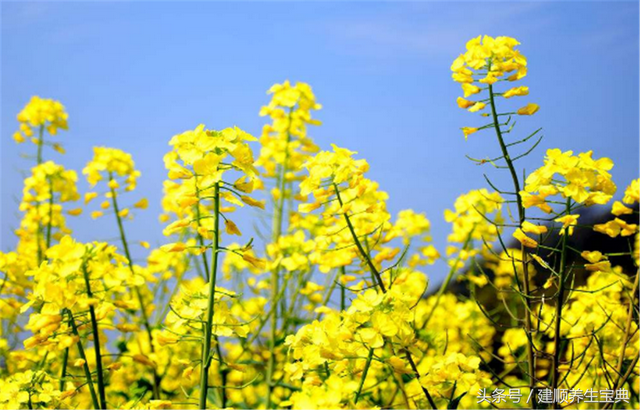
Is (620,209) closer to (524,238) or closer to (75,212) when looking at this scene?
(524,238)

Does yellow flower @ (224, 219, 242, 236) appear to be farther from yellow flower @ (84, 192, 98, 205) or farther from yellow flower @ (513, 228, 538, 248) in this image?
yellow flower @ (84, 192, 98, 205)

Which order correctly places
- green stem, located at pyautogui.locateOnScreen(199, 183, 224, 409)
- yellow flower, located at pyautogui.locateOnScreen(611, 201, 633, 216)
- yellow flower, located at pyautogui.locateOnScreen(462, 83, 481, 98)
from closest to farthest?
green stem, located at pyautogui.locateOnScreen(199, 183, 224, 409) < yellow flower, located at pyautogui.locateOnScreen(462, 83, 481, 98) < yellow flower, located at pyautogui.locateOnScreen(611, 201, 633, 216)

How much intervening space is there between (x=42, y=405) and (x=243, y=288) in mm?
1791

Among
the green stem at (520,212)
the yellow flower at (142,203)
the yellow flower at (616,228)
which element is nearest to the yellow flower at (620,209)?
the yellow flower at (616,228)

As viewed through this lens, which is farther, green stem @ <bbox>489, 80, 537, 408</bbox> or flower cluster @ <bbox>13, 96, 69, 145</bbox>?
flower cluster @ <bbox>13, 96, 69, 145</bbox>

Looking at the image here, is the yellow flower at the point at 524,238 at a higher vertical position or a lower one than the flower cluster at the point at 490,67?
lower

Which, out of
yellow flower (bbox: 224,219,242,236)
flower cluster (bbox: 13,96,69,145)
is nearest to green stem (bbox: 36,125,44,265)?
flower cluster (bbox: 13,96,69,145)

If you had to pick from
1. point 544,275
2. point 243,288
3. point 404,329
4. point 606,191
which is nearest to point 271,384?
point 243,288

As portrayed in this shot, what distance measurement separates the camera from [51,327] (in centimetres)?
189

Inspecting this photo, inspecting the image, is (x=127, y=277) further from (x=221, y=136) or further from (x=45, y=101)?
(x=45, y=101)

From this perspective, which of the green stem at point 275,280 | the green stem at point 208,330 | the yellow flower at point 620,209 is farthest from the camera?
the green stem at point 275,280

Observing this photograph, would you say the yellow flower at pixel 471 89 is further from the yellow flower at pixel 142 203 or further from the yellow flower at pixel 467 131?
the yellow flower at pixel 142 203

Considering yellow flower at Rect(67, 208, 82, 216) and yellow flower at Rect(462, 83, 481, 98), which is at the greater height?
yellow flower at Rect(462, 83, 481, 98)

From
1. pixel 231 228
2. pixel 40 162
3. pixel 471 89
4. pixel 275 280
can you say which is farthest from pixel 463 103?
pixel 40 162
